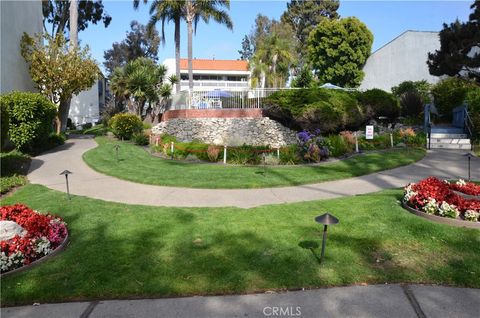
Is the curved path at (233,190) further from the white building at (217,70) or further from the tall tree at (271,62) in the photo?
the white building at (217,70)

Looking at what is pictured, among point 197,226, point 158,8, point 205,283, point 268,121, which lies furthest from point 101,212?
point 158,8

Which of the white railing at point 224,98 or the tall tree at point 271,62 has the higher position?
the tall tree at point 271,62

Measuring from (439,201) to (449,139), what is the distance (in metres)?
12.1

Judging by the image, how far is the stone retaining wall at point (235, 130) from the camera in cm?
2089

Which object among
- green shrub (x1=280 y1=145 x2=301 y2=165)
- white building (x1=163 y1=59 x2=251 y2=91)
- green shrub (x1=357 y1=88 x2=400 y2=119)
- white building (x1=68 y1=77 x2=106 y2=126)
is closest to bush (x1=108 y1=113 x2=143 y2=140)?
green shrub (x1=280 y1=145 x2=301 y2=165)

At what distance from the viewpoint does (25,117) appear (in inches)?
607

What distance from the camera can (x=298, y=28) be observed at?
58.5 m

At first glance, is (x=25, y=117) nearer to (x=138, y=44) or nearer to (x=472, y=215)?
(x=472, y=215)

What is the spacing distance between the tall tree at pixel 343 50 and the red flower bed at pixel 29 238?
110ft

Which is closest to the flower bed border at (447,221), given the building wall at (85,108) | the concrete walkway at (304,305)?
the concrete walkway at (304,305)

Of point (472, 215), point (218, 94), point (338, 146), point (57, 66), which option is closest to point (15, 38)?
point (57, 66)

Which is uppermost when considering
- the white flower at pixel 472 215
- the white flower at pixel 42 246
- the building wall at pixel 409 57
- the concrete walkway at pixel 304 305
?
the building wall at pixel 409 57

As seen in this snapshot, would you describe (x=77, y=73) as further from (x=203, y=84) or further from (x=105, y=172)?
(x=203, y=84)

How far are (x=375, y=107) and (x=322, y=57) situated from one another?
2019 centimetres
